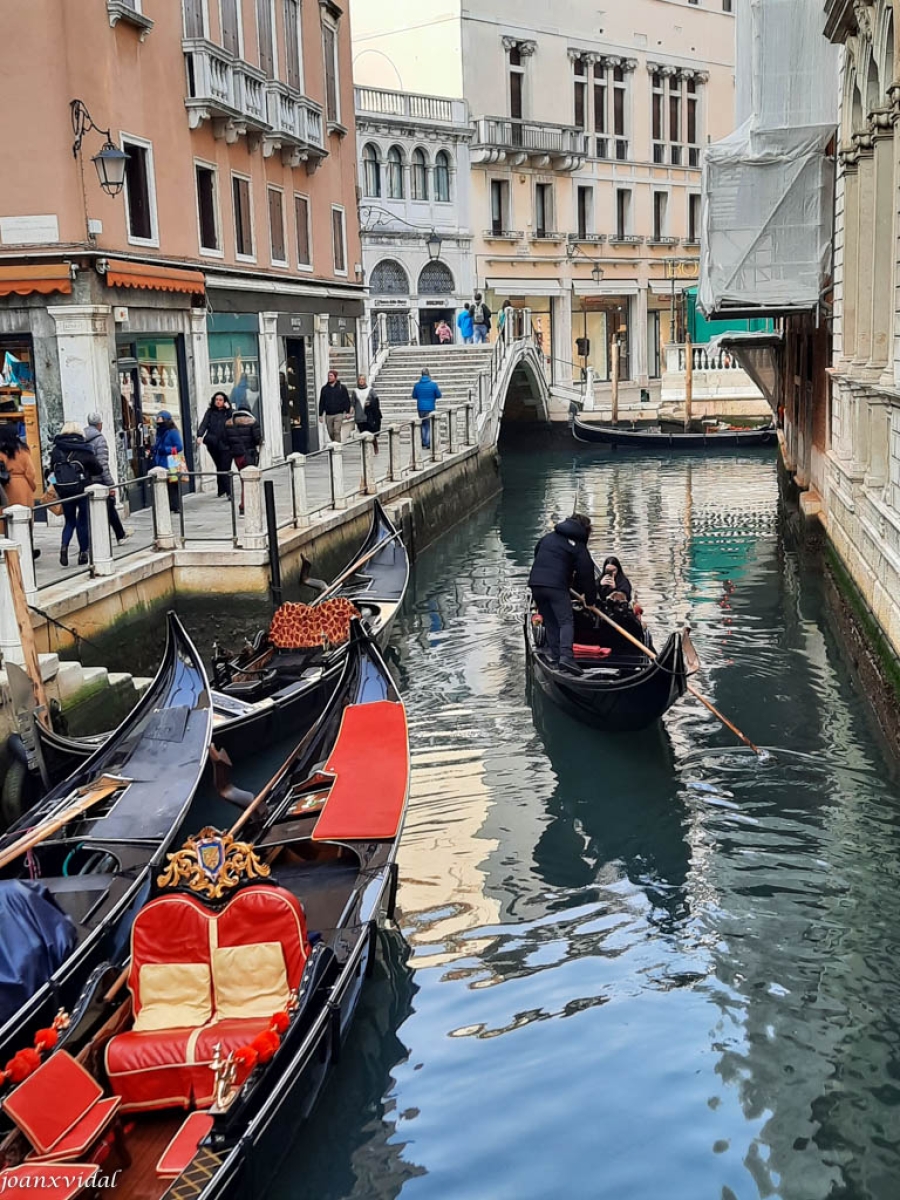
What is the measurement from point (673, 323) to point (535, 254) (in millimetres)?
4524

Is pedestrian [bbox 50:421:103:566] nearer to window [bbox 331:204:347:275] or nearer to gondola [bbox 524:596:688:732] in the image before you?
gondola [bbox 524:596:688:732]

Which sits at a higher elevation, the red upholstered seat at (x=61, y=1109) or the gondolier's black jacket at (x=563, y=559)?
the gondolier's black jacket at (x=563, y=559)

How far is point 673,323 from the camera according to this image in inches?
1283

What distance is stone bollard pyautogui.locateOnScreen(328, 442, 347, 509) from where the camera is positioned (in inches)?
501

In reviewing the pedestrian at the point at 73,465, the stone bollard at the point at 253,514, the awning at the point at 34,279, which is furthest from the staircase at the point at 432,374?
the pedestrian at the point at 73,465

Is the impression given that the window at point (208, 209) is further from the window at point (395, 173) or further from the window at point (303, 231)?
the window at point (395, 173)

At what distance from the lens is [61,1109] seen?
3898 millimetres

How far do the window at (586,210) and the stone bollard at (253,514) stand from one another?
872 inches

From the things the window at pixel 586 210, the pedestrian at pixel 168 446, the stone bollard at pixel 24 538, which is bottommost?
the stone bollard at pixel 24 538

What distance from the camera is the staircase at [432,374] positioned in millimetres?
21328

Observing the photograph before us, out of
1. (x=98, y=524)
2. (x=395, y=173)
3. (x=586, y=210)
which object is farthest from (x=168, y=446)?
(x=586, y=210)

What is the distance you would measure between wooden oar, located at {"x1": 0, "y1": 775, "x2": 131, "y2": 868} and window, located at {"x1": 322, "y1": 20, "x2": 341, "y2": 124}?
45.9ft

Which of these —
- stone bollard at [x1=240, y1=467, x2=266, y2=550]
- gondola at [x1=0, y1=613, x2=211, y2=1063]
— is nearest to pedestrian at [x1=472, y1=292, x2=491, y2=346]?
stone bollard at [x1=240, y1=467, x2=266, y2=550]

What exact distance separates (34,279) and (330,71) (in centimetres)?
912
